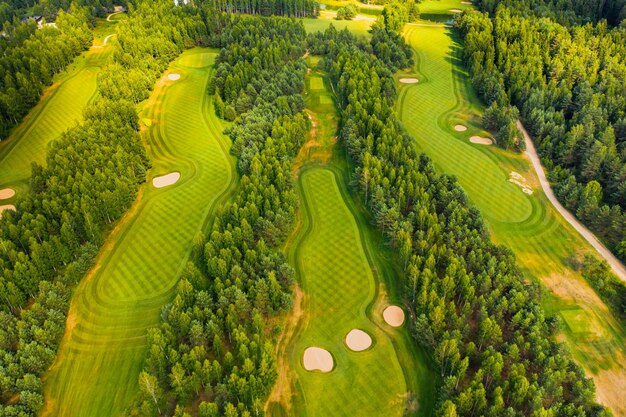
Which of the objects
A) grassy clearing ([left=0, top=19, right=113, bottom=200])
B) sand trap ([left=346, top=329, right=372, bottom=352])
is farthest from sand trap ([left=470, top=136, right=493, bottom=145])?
grassy clearing ([left=0, top=19, right=113, bottom=200])

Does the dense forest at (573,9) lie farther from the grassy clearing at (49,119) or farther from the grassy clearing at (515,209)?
the grassy clearing at (49,119)

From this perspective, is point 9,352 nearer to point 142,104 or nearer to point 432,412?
point 432,412

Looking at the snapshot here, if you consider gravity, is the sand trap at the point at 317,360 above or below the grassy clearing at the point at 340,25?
below

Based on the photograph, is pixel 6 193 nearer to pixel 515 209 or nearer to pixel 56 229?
pixel 56 229

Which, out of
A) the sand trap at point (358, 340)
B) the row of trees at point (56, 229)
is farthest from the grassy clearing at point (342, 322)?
the row of trees at point (56, 229)

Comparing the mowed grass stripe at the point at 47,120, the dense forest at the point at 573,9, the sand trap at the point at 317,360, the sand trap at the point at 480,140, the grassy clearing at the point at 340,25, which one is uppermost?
the dense forest at the point at 573,9

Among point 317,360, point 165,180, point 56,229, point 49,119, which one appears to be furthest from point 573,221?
point 49,119

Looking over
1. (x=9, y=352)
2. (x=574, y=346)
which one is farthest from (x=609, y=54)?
(x=9, y=352)

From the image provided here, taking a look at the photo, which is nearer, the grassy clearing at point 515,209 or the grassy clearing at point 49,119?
the grassy clearing at point 515,209

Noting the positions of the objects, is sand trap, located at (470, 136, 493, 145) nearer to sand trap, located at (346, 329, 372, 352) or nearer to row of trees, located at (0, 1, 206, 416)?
sand trap, located at (346, 329, 372, 352)
